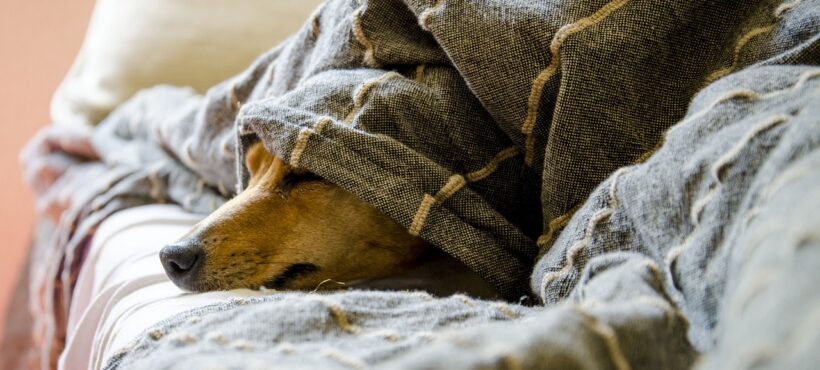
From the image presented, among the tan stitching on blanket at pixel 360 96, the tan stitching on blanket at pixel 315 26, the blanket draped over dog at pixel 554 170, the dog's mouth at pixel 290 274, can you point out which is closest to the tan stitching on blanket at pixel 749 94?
the blanket draped over dog at pixel 554 170

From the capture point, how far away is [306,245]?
3.74 ft

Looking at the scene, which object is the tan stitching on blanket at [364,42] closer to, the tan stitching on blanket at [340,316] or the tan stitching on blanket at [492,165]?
the tan stitching on blanket at [492,165]

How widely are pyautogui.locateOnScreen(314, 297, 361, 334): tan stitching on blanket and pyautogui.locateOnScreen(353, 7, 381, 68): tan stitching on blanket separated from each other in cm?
53

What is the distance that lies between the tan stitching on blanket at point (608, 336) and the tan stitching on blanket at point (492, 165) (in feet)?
1.93

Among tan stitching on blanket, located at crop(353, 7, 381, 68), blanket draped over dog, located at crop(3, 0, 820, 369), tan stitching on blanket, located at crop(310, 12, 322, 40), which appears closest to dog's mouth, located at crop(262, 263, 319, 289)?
blanket draped over dog, located at crop(3, 0, 820, 369)

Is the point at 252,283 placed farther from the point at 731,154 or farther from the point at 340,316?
the point at 731,154

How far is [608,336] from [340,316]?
0.80 ft

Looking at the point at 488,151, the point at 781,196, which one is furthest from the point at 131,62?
the point at 781,196

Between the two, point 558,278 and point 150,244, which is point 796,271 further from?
point 150,244

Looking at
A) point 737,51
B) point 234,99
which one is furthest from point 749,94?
point 234,99

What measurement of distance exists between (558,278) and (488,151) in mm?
281

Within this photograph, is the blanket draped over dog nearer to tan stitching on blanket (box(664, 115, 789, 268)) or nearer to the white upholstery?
tan stitching on blanket (box(664, 115, 789, 268))

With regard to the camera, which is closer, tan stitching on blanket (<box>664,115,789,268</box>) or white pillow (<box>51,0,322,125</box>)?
tan stitching on blanket (<box>664,115,789,268</box>)

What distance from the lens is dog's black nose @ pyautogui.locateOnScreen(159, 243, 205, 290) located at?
108 centimetres
